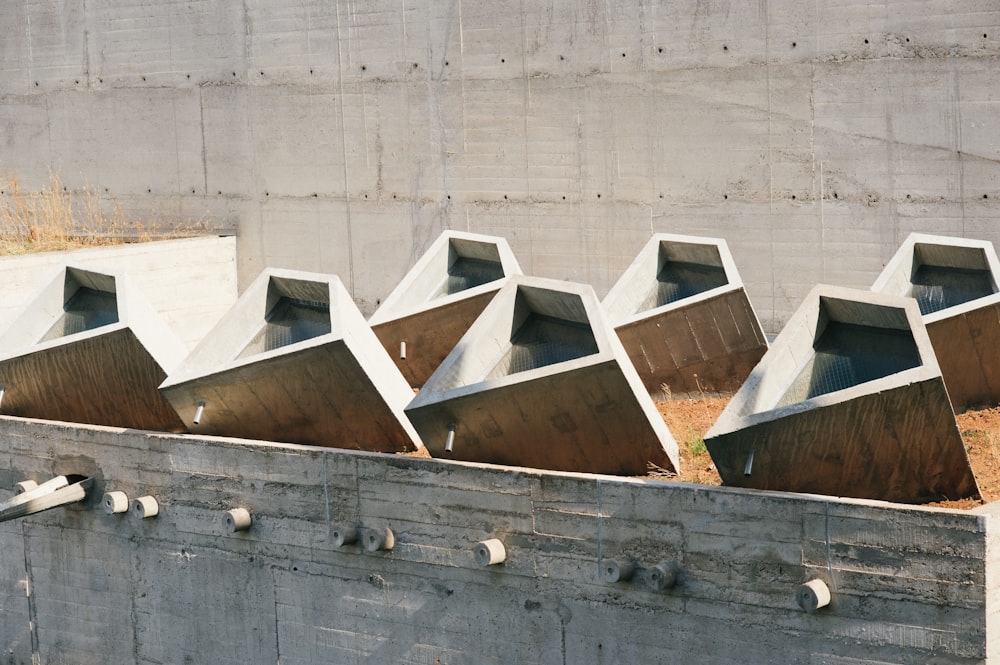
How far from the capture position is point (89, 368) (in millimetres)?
10516

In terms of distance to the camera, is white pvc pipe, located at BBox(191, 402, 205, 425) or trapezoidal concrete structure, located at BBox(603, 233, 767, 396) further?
trapezoidal concrete structure, located at BBox(603, 233, 767, 396)

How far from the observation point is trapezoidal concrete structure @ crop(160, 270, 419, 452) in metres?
9.29

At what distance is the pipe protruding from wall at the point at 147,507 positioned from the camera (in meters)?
9.88

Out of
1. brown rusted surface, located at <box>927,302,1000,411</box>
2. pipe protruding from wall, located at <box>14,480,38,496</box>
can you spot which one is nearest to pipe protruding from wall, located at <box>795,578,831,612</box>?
brown rusted surface, located at <box>927,302,1000,411</box>

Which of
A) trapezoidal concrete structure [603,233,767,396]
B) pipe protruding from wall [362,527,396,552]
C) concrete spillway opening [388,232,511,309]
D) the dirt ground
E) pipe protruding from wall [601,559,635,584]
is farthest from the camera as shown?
concrete spillway opening [388,232,511,309]

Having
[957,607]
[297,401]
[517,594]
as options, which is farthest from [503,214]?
[957,607]

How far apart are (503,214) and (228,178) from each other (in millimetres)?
3918

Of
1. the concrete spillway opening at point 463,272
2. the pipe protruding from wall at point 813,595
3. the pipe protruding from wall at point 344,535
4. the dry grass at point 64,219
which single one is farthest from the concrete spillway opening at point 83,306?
the pipe protruding from wall at point 813,595

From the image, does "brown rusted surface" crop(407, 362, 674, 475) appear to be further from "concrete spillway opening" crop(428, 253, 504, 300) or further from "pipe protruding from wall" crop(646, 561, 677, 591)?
"concrete spillway opening" crop(428, 253, 504, 300)

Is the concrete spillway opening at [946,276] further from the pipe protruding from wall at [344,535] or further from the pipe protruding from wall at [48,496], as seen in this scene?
the pipe protruding from wall at [48,496]

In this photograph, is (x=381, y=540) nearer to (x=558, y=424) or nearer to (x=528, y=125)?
(x=558, y=424)

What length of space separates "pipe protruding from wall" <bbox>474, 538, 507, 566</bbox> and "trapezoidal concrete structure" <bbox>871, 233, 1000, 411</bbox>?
3209mm

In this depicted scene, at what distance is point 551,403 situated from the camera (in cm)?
840

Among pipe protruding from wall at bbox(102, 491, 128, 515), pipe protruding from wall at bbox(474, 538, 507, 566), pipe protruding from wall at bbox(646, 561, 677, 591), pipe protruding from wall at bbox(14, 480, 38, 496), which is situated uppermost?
pipe protruding from wall at bbox(646, 561, 677, 591)
